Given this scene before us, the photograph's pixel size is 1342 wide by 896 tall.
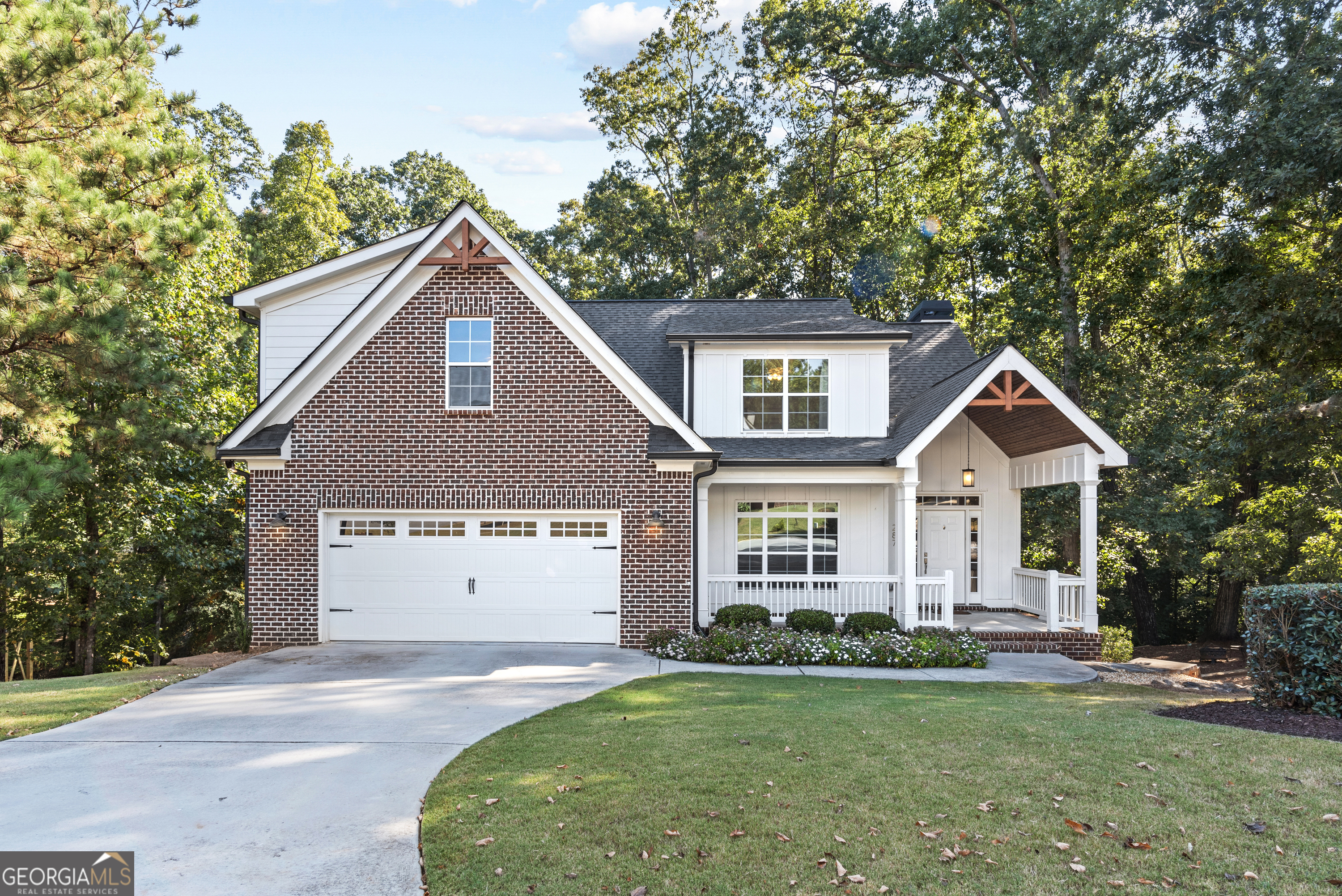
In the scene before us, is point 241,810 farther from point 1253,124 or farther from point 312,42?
point 1253,124

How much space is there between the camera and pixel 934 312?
63.8 feet

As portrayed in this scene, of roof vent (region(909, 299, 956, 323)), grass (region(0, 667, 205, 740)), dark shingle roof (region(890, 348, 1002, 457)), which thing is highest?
roof vent (region(909, 299, 956, 323))

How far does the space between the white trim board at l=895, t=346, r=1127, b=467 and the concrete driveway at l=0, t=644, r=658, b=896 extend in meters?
5.87

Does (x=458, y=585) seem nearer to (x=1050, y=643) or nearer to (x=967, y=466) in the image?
(x=1050, y=643)

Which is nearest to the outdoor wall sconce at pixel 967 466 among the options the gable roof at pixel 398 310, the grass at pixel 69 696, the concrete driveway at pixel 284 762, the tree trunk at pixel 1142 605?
the concrete driveway at pixel 284 762

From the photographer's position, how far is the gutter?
12602 millimetres

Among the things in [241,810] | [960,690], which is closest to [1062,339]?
[960,690]

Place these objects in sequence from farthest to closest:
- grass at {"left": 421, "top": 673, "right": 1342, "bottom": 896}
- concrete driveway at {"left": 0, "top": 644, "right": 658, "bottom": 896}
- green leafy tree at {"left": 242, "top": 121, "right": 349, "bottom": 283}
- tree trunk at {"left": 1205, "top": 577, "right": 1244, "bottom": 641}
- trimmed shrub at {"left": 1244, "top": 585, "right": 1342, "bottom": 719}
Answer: green leafy tree at {"left": 242, "top": 121, "right": 349, "bottom": 283} < tree trunk at {"left": 1205, "top": 577, "right": 1244, "bottom": 641} < trimmed shrub at {"left": 1244, "top": 585, "right": 1342, "bottom": 719} < concrete driveway at {"left": 0, "top": 644, "right": 658, "bottom": 896} < grass at {"left": 421, "top": 673, "right": 1342, "bottom": 896}

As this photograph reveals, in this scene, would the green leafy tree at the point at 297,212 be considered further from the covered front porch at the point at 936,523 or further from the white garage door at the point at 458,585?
the covered front porch at the point at 936,523

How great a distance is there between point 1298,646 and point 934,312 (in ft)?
41.9

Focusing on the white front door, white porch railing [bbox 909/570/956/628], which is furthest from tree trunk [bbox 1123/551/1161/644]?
white porch railing [bbox 909/570/956/628]

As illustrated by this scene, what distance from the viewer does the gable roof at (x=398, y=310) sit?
12.4 meters

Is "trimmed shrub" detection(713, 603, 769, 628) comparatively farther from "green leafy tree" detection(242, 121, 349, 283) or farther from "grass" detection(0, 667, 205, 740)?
"green leafy tree" detection(242, 121, 349, 283)

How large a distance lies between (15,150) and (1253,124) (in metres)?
20.3
